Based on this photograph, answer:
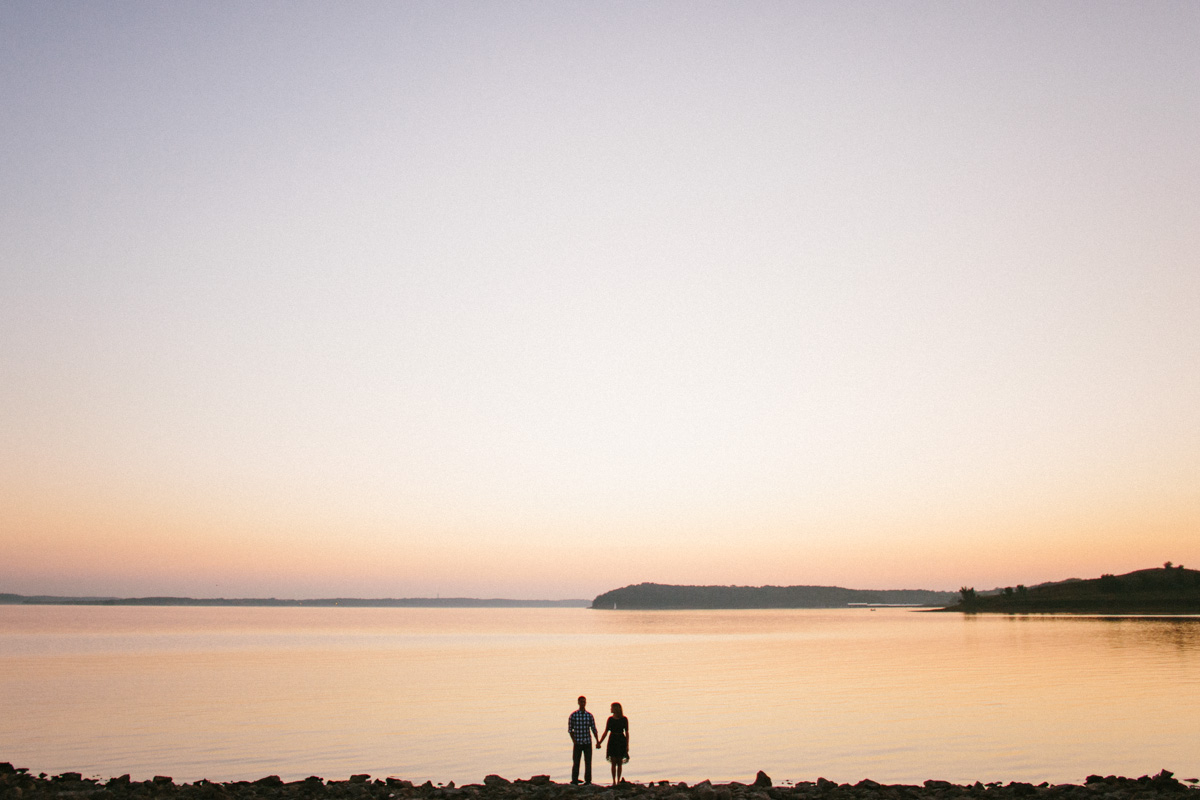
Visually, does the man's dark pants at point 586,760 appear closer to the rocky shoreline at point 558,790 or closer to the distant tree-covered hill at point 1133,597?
the rocky shoreline at point 558,790

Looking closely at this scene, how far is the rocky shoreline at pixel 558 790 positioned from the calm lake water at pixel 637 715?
2.70m

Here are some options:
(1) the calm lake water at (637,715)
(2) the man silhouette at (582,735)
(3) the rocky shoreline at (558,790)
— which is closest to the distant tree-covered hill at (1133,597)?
(1) the calm lake water at (637,715)

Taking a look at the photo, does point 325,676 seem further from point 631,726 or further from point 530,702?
point 631,726

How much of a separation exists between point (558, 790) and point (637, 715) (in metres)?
16.7

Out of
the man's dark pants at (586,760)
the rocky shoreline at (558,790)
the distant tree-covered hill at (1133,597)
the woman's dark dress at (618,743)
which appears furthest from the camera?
the distant tree-covered hill at (1133,597)

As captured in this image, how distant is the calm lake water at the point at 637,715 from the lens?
27.4 m

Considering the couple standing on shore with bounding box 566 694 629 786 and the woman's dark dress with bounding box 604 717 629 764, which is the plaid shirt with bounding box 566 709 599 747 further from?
the woman's dark dress with bounding box 604 717 629 764

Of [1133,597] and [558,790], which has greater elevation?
[558,790]

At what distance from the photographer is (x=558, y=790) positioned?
21.9 m

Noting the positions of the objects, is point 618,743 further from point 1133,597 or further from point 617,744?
point 1133,597

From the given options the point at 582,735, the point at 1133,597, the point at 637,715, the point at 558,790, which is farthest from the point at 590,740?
the point at 1133,597

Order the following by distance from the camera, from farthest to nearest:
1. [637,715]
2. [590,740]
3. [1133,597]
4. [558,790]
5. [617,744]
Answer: [1133,597] → [637,715] → [590,740] → [617,744] → [558,790]

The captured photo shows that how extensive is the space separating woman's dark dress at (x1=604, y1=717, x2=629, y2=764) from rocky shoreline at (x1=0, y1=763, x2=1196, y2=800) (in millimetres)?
620

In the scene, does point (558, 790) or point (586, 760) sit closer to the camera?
point (558, 790)
